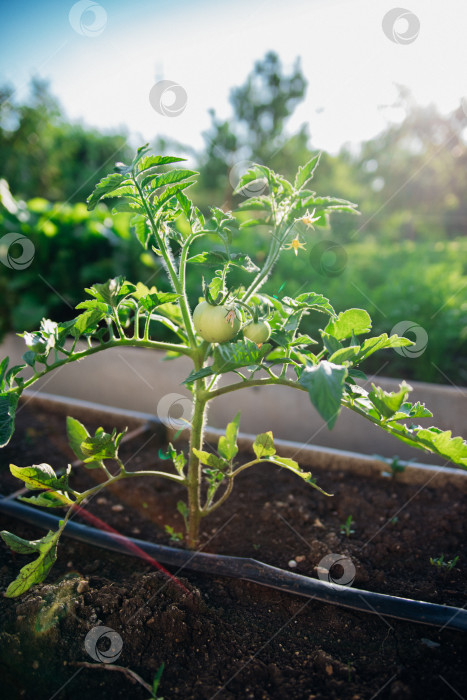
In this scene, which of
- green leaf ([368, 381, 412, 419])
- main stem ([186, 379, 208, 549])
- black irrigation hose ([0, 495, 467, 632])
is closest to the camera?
green leaf ([368, 381, 412, 419])

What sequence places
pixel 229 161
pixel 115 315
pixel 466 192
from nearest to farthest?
1. pixel 115 315
2. pixel 229 161
3. pixel 466 192

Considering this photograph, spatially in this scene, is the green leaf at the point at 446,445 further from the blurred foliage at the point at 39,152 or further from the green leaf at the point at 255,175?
the blurred foliage at the point at 39,152

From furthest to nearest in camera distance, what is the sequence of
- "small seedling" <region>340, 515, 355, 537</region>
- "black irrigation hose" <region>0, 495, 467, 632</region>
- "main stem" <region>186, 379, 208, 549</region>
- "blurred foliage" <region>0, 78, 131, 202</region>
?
"blurred foliage" <region>0, 78, 131, 202</region>
"small seedling" <region>340, 515, 355, 537</region>
"main stem" <region>186, 379, 208, 549</region>
"black irrigation hose" <region>0, 495, 467, 632</region>

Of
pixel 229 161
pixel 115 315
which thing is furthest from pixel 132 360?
pixel 229 161

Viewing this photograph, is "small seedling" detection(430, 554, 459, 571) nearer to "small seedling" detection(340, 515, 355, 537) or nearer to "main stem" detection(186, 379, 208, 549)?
"small seedling" detection(340, 515, 355, 537)

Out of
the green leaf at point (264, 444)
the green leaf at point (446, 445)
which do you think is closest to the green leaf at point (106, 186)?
the green leaf at point (264, 444)

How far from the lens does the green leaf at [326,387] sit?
0.70 metres

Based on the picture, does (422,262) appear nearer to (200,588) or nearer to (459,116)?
(200,588)

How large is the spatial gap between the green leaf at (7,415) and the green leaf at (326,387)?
53cm

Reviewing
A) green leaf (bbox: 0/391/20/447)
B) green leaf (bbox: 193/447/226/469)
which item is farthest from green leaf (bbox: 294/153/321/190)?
green leaf (bbox: 0/391/20/447)

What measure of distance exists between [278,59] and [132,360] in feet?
40.6

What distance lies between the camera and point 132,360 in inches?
110

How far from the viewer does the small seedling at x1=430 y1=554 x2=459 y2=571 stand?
123 centimetres

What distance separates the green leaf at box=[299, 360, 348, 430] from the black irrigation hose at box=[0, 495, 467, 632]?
1.92 feet
